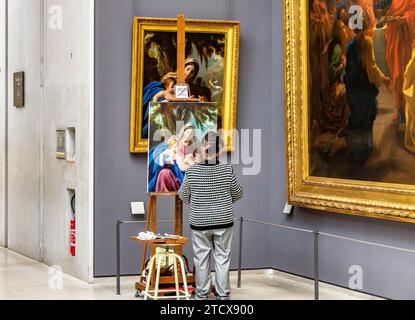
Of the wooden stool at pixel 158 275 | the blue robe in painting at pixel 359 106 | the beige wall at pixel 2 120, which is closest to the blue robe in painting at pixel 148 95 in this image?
the wooden stool at pixel 158 275

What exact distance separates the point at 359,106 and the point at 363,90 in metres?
0.22

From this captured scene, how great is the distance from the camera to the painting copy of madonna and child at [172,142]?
480 inches

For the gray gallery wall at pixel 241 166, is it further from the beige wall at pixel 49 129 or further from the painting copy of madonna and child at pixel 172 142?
the painting copy of madonna and child at pixel 172 142

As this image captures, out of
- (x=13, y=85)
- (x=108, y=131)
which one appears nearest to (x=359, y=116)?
(x=108, y=131)

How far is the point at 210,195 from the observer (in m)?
11.6

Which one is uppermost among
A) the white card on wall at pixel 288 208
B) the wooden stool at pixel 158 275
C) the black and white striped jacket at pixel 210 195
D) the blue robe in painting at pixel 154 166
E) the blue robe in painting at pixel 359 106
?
the blue robe in painting at pixel 359 106

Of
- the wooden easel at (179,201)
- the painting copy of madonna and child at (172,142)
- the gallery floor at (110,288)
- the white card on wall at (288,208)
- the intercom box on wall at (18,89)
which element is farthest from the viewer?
the intercom box on wall at (18,89)

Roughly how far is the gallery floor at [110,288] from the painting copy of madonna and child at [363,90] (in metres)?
1.61

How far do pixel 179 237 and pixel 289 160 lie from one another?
2.42 m

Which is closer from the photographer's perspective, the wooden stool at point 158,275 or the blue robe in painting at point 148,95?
the wooden stool at point 158,275

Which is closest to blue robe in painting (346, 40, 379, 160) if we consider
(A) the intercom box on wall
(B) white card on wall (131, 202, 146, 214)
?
(B) white card on wall (131, 202, 146, 214)

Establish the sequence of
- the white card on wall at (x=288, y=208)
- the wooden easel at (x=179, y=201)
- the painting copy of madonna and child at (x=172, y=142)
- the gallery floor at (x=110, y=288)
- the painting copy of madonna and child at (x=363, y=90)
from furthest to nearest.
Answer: the white card on wall at (x=288, y=208) → the gallery floor at (x=110, y=288) → the painting copy of madonna and child at (x=172, y=142) → the wooden easel at (x=179, y=201) → the painting copy of madonna and child at (x=363, y=90)

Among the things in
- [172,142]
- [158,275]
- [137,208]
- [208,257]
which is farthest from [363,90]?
[137,208]

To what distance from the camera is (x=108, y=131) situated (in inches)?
535
